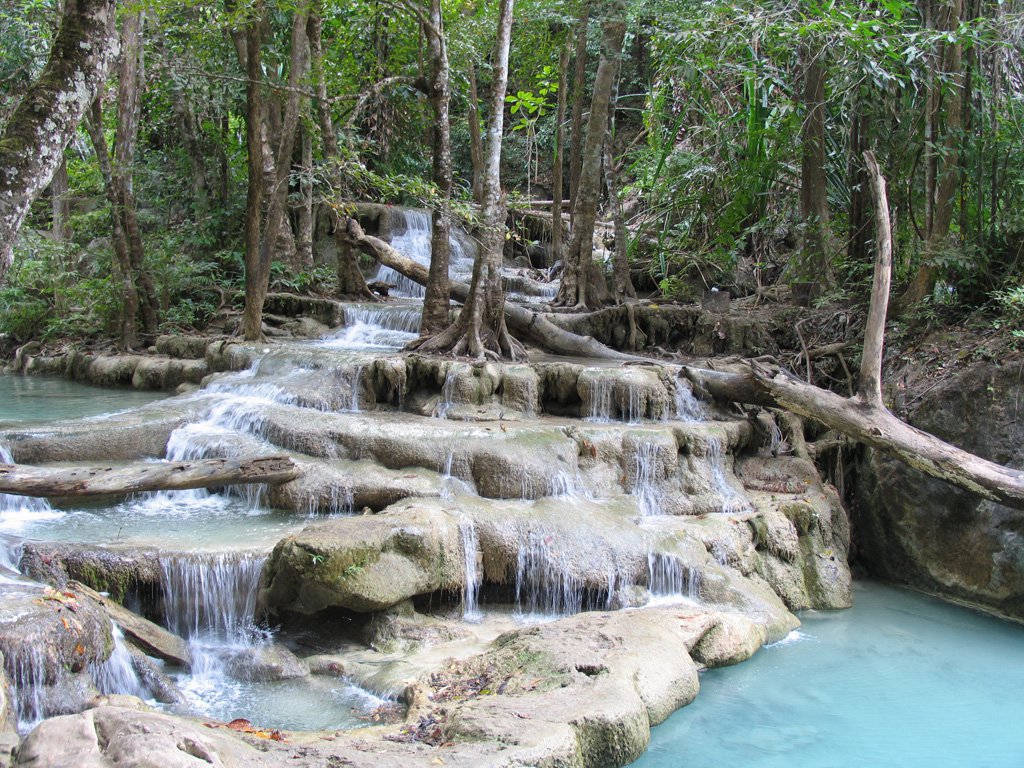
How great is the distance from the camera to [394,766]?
3.61 metres

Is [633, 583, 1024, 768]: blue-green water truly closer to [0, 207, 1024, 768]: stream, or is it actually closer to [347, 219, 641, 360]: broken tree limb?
[0, 207, 1024, 768]: stream

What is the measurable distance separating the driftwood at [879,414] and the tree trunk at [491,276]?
321cm

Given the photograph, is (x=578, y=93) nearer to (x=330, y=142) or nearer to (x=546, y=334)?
(x=330, y=142)

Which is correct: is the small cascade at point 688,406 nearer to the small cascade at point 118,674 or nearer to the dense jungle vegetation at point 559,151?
the dense jungle vegetation at point 559,151

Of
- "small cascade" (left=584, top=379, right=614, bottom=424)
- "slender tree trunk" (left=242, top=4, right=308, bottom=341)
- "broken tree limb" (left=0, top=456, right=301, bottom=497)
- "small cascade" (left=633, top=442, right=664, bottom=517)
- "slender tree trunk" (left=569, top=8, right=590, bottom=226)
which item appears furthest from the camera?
"slender tree trunk" (left=569, top=8, right=590, bottom=226)

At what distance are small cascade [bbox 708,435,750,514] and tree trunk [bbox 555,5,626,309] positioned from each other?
4.71 meters

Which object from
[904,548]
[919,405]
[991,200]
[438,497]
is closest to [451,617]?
[438,497]

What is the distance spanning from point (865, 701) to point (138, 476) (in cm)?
538

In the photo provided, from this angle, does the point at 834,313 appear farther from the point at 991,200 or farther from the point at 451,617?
the point at 451,617

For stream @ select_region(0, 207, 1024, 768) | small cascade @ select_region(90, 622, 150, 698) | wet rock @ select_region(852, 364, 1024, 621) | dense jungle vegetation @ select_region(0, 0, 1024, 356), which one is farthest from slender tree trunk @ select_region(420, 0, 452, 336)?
small cascade @ select_region(90, 622, 150, 698)

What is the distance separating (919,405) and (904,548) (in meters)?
1.36

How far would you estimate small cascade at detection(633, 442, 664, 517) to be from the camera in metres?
7.56

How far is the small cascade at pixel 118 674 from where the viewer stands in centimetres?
450

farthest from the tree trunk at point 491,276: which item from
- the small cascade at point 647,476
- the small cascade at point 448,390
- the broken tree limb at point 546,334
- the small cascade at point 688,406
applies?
the small cascade at point 647,476
